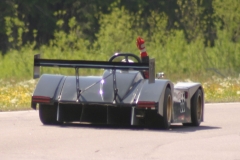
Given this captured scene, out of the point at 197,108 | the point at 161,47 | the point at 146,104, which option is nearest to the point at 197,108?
the point at 197,108

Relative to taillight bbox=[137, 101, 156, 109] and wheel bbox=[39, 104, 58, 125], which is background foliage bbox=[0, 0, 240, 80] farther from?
taillight bbox=[137, 101, 156, 109]

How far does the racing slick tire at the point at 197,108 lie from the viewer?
12.5m

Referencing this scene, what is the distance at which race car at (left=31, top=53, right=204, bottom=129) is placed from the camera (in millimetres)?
11094

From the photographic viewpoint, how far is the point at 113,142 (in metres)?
9.78

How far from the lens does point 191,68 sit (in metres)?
33.2

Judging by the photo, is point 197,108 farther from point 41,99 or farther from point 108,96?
point 41,99

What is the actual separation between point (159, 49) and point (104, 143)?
24.8 m

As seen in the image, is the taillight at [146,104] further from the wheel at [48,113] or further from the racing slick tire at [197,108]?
the racing slick tire at [197,108]

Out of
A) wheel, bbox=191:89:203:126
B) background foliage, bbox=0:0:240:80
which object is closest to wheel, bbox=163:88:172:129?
wheel, bbox=191:89:203:126

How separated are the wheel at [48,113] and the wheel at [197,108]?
227 cm

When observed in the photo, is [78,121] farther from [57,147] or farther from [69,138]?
[57,147]

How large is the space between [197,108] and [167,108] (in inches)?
52.1

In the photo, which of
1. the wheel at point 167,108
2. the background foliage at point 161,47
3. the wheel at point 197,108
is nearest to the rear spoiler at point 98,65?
the wheel at point 167,108

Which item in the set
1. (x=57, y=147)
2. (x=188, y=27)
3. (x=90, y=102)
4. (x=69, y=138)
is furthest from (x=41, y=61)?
(x=188, y=27)
